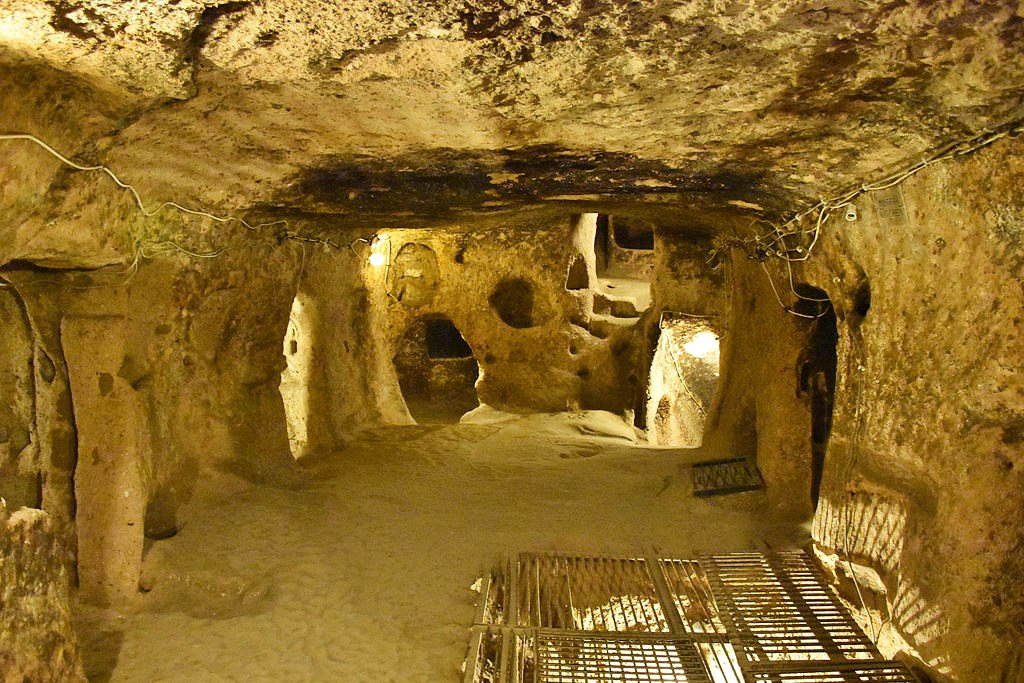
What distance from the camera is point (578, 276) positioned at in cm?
1107

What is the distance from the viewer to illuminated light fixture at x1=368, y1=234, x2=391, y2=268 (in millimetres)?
8434

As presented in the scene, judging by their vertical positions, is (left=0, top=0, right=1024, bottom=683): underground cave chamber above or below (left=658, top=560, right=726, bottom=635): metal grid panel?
above

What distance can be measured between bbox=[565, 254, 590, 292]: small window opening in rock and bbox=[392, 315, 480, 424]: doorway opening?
8.67 ft

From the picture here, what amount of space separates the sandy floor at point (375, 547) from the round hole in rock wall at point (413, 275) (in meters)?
4.52

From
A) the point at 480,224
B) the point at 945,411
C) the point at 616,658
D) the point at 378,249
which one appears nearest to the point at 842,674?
the point at 616,658

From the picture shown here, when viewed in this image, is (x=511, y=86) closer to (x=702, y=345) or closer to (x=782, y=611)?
(x=782, y=611)

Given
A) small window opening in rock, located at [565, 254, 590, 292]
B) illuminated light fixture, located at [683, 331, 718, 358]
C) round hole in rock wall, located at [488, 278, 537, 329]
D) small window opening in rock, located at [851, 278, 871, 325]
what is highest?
small window opening in rock, located at [565, 254, 590, 292]

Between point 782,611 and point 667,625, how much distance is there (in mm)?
658

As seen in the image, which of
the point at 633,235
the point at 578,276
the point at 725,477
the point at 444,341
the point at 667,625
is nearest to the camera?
the point at 667,625

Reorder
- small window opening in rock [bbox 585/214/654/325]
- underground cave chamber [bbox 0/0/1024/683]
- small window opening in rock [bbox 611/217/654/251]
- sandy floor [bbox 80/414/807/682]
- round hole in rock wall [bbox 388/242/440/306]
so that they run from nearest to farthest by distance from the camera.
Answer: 1. underground cave chamber [bbox 0/0/1024/683]
2. sandy floor [bbox 80/414/807/682]
3. round hole in rock wall [bbox 388/242/440/306]
4. small window opening in rock [bbox 585/214/654/325]
5. small window opening in rock [bbox 611/217/654/251]

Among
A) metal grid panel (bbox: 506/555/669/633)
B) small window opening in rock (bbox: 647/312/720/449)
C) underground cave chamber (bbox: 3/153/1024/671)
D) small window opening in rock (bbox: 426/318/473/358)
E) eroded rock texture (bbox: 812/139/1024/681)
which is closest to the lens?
eroded rock texture (bbox: 812/139/1024/681)

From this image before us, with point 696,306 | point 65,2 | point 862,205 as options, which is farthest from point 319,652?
point 696,306

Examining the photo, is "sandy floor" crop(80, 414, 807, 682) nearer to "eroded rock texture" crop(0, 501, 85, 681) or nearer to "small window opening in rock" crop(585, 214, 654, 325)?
"eroded rock texture" crop(0, 501, 85, 681)

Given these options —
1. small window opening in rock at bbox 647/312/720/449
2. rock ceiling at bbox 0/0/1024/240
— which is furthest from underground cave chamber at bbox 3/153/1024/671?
small window opening in rock at bbox 647/312/720/449
